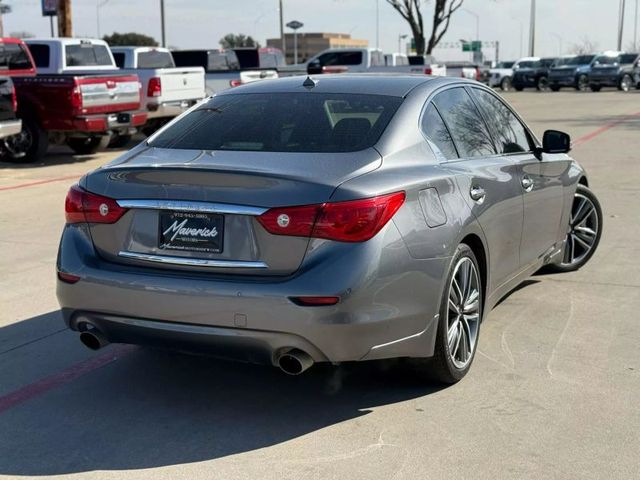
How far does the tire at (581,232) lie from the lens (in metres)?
7.15

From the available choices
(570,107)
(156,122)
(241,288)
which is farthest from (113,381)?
(570,107)

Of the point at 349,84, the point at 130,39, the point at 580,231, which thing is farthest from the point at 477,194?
the point at 130,39

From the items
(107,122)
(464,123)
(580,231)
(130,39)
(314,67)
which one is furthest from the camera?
(130,39)

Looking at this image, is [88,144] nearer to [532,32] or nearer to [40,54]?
[40,54]

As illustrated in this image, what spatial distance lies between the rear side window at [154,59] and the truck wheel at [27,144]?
5.78m

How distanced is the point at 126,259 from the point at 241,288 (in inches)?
26.2

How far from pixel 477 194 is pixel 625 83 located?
4709 cm

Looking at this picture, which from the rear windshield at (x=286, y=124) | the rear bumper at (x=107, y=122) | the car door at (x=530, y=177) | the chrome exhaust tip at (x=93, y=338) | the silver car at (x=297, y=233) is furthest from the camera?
the rear bumper at (x=107, y=122)

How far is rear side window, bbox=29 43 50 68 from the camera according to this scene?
17422 mm

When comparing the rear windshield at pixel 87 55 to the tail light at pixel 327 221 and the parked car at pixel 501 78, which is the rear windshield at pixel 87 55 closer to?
the tail light at pixel 327 221

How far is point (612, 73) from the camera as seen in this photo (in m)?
48.1

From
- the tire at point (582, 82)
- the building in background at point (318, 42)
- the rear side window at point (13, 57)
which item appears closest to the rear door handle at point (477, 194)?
the rear side window at point (13, 57)

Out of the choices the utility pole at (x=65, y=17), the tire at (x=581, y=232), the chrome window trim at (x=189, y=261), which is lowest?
the tire at (x=581, y=232)

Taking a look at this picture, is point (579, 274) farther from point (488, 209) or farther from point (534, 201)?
point (488, 209)
